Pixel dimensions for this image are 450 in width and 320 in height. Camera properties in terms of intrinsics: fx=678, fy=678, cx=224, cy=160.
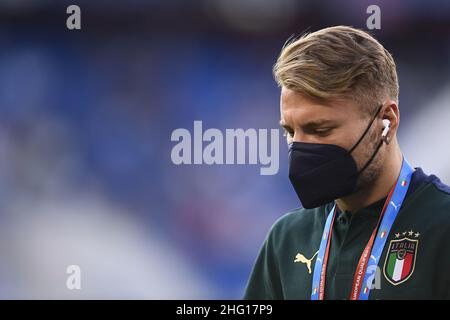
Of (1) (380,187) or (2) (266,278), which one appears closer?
(1) (380,187)

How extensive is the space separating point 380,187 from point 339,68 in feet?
1.18

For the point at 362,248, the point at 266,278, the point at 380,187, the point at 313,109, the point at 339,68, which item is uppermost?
the point at 339,68

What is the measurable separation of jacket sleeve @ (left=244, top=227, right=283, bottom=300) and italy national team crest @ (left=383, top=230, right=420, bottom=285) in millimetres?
366

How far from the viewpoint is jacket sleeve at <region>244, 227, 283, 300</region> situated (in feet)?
6.68

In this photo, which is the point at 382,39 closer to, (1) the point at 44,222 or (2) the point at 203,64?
(2) the point at 203,64

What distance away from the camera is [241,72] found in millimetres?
4777

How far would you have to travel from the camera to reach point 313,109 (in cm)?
182

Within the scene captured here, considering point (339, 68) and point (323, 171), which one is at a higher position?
point (339, 68)

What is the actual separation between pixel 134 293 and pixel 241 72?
5.56ft

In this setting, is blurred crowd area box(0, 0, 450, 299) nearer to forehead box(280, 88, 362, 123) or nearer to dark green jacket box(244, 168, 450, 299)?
dark green jacket box(244, 168, 450, 299)

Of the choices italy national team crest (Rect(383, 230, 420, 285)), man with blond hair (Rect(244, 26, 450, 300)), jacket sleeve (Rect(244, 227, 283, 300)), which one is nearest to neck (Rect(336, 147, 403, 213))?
man with blond hair (Rect(244, 26, 450, 300))

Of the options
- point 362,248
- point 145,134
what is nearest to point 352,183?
point 362,248

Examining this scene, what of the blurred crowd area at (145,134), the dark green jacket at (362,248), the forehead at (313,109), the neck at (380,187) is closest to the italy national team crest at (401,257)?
the dark green jacket at (362,248)

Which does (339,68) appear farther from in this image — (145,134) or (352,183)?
(145,134)
